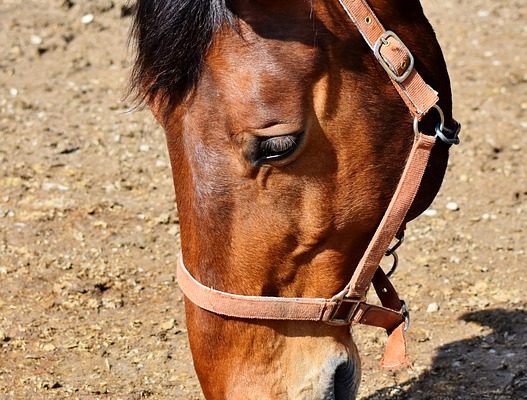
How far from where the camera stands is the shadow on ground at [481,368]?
3.67 metres

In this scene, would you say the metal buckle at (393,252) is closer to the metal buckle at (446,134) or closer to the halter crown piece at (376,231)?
the halter crown piece at (376,231)

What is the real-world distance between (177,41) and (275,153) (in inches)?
14.8

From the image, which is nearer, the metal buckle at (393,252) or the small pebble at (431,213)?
the metal buckle at (393,252)

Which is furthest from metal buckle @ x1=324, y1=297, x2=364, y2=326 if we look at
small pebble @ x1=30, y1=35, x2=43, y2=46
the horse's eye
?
small pebble @ x1=30, y1=35, x2=43, y2=46

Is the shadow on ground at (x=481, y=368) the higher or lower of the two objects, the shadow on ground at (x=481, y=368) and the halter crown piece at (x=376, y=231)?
the lower

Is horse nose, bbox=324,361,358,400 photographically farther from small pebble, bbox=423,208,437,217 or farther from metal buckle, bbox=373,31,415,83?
small pebble, bbox=423,208,437,217

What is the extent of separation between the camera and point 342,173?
2.59 metres

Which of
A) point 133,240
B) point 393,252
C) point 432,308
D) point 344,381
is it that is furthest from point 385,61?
point 133,240

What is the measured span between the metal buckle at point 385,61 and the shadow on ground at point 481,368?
1.49 metres

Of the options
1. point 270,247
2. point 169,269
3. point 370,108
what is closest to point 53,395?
point 169,269

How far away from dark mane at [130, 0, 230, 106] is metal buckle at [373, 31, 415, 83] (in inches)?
15.8

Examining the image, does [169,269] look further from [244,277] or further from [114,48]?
[114,48]

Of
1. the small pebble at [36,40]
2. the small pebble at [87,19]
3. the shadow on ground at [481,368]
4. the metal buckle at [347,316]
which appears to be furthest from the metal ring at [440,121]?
the small pebble at [87,19]

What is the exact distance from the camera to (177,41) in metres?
2.48
